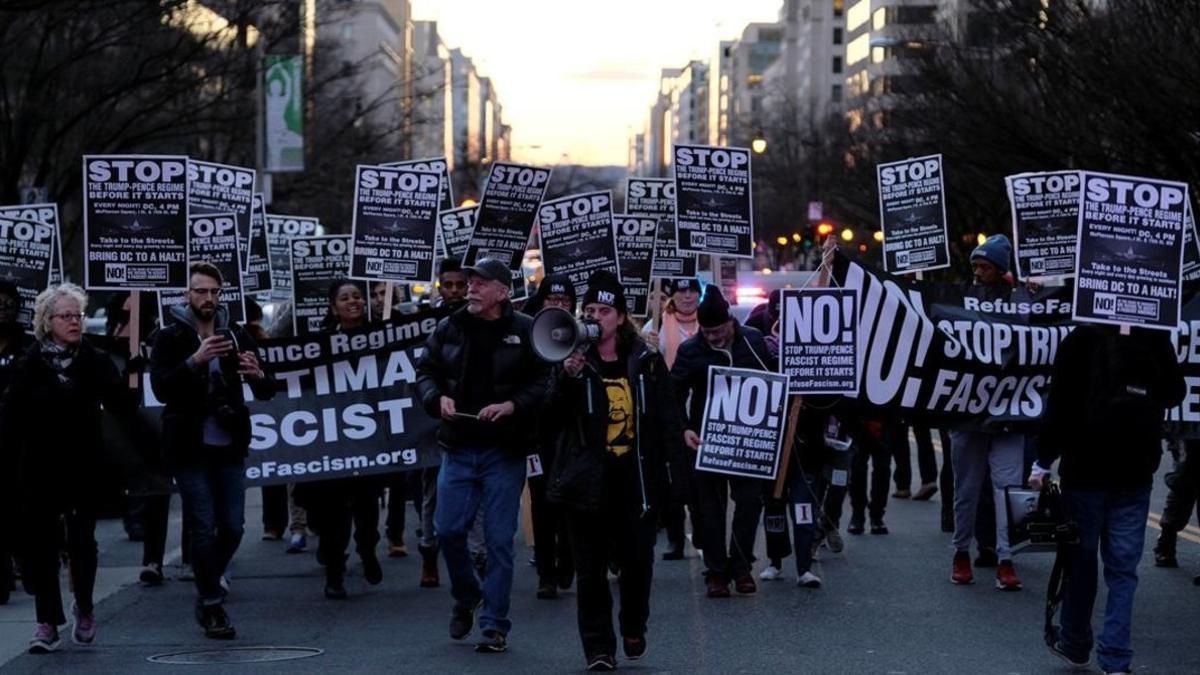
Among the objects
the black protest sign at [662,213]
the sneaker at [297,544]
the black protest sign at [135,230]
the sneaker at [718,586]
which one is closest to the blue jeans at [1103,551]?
the sneaker at [718,586]

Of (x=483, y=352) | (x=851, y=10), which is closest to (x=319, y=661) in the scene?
(x=483, y=352)

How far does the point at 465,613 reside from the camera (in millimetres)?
11000

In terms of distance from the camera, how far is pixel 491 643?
34.8 ft

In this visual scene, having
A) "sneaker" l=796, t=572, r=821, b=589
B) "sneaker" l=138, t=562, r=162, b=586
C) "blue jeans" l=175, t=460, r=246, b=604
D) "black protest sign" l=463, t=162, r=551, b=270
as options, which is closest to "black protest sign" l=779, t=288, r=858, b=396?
"sneaker" l=796, t=572, r=821, b=589

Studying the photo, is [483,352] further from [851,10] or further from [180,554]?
[851,10]

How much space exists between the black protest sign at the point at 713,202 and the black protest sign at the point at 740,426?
4.09 m

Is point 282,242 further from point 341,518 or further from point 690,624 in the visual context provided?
point 690,624

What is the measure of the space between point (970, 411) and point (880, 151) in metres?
56.2

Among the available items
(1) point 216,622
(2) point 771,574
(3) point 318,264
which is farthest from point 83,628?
(3) point 318,264

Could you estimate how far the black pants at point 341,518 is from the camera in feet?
42.8

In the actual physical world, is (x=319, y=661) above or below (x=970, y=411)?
below

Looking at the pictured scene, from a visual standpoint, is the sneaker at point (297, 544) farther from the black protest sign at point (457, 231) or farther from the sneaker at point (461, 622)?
the sneaker at point (461, 622)

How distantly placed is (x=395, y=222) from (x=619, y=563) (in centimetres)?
705

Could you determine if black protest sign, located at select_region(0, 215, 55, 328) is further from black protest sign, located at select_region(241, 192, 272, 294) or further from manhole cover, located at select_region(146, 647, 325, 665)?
manhole cover, located at select_region(146, 647, 325, 665)
